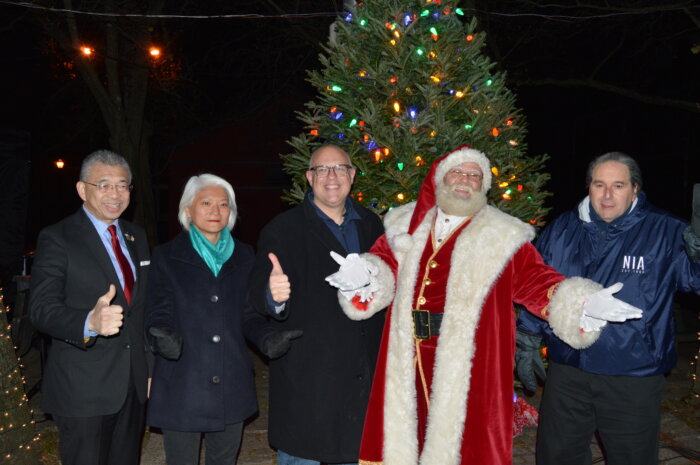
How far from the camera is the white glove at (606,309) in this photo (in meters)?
2.96

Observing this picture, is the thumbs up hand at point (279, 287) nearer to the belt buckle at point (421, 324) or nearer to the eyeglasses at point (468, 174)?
the belt buckle at point (421, 324)

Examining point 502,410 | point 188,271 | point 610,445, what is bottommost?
point 610,445

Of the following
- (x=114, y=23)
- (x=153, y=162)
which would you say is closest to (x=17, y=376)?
(x=114, y=23)

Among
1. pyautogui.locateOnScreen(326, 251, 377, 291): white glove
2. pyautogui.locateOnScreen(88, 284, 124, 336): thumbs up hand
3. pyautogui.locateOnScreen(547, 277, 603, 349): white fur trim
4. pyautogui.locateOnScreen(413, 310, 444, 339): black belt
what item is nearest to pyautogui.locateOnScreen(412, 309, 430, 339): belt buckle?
pyautogui.locateOnScreen(413, 310, 444, 339): black belt

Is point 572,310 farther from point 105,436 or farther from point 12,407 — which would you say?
point 12,407

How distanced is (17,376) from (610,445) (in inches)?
169

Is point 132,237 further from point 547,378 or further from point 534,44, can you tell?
point 534,44

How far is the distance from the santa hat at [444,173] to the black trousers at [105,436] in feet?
6.87

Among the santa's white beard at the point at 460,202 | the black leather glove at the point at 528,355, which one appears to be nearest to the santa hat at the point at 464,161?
the santa's white beard at the point at 460,202

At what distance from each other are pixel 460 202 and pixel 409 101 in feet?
5.48

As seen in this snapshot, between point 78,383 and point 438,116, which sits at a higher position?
point 438,116

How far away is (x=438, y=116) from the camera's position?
4.60 meters

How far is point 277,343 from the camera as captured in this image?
3064mm

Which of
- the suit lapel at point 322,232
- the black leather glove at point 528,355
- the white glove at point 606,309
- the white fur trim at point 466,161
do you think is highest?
the white fur trim at point 466,161
